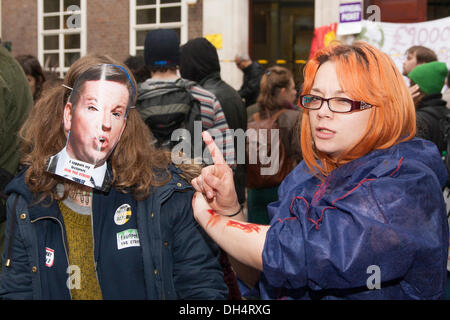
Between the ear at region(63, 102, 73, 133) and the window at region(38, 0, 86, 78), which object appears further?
the window at region(38, 0, 86, 78)

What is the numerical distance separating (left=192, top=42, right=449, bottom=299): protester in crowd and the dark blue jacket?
30cm

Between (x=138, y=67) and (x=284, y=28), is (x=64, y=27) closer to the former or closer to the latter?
(x=138, y=67)

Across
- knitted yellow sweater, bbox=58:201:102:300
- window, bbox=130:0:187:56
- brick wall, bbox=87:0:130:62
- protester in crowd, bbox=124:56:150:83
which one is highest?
window, bbox=130:0:187:56

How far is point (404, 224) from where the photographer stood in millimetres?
1125

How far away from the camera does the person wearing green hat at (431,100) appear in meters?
3.15

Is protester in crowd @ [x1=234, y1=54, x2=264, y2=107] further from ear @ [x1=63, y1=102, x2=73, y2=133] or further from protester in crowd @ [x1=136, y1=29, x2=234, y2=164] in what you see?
ear @ [x1=63, y1=102, x2=73, y2=133]

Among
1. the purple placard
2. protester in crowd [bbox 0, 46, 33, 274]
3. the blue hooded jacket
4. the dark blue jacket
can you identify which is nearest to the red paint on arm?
the blue hooded jacket

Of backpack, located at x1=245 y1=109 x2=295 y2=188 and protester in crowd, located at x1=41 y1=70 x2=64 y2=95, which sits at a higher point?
protester in crowd, located at x1=41 y1=70 x2=64 y2=95

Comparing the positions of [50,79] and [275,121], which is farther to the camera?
[50,79]

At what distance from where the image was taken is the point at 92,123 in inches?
64.4

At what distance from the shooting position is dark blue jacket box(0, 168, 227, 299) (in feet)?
5.53

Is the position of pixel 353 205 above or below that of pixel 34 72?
below

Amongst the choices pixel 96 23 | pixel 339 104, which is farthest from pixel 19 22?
pixel 339 104

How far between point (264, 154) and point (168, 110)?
0.99m
